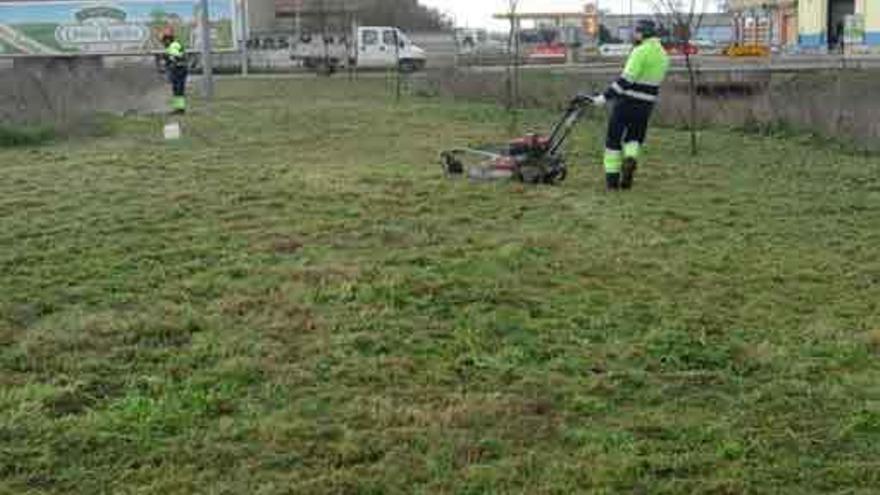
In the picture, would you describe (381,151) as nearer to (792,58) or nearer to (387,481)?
(387,481)

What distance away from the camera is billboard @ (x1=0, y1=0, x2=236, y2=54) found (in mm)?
39281

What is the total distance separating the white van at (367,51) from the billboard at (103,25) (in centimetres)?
750

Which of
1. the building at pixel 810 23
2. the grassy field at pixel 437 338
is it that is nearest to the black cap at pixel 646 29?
the grassy field at pixel 437 338

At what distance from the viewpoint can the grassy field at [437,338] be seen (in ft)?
13.7

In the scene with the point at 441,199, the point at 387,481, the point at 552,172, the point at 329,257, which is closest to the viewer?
the point at 387,481

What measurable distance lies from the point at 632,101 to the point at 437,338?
597 centimetres

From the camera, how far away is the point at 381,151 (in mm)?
15234

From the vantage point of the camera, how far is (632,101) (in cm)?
1112

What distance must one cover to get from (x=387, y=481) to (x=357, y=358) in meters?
1.47

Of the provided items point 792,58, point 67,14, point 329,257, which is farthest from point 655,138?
point 67,14

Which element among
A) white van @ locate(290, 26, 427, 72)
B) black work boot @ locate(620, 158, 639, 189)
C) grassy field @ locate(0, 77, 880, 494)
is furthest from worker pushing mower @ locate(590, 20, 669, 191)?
white van @ locate(290, 26, 427, 72)

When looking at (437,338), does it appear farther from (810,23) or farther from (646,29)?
(810,23)

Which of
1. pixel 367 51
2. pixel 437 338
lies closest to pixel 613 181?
pixel 437 338

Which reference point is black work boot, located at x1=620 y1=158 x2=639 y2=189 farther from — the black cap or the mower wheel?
the mower wheel
